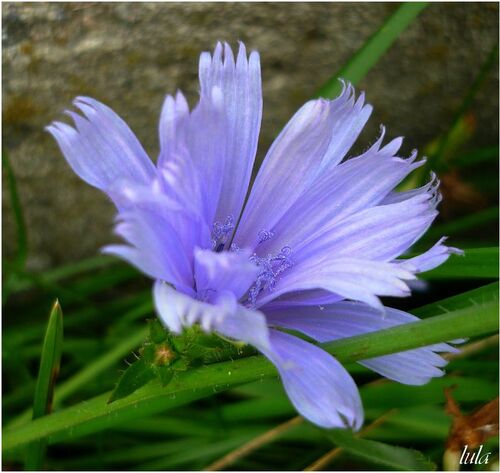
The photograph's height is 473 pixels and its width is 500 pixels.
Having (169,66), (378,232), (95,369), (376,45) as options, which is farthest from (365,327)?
(169,66)

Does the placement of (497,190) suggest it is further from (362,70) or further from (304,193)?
(304,193)

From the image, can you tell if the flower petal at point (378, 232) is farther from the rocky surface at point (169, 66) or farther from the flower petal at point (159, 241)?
the rocky surface at point (169, 66)

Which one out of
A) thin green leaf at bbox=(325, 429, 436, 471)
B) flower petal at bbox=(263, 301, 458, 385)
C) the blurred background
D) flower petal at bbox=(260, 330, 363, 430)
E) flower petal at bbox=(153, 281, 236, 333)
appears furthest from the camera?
the blurred background

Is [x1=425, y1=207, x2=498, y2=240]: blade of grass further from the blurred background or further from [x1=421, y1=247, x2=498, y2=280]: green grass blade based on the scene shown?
[x1=421, y1=247, x2=498, y2=280]: green grass blade

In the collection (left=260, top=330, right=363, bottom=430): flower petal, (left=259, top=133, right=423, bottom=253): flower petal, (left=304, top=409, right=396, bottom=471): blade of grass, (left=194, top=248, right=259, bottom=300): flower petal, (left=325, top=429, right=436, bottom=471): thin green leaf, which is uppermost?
(left=259, top=133, right=423, bottom=253): flower petal

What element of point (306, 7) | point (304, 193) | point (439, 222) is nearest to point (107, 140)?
point (304, 193)

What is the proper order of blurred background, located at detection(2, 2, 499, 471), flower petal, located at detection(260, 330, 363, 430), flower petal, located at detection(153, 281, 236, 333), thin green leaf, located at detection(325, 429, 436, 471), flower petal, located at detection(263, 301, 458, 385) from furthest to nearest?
blurred background, located at detection(2, 2, 499, 471), thin green leaf, located at detection(325, 429, 436, 471), flower petal, located at detection(263, 301, 458, 385), flower petal, located at detection(260, 330, 363, 430), flower petal, located at detection(153, 281, 236, 333)

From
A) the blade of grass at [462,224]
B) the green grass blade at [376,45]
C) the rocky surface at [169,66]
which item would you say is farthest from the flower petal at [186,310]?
the blade of grass at [462,224]

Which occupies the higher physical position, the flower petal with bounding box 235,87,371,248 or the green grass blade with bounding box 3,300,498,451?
the flower petal with bounding box 235,87,371,248

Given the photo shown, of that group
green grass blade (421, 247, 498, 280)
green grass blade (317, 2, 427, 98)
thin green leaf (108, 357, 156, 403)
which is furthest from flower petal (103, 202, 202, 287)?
green grass blade (317, 2, 427, 98)
